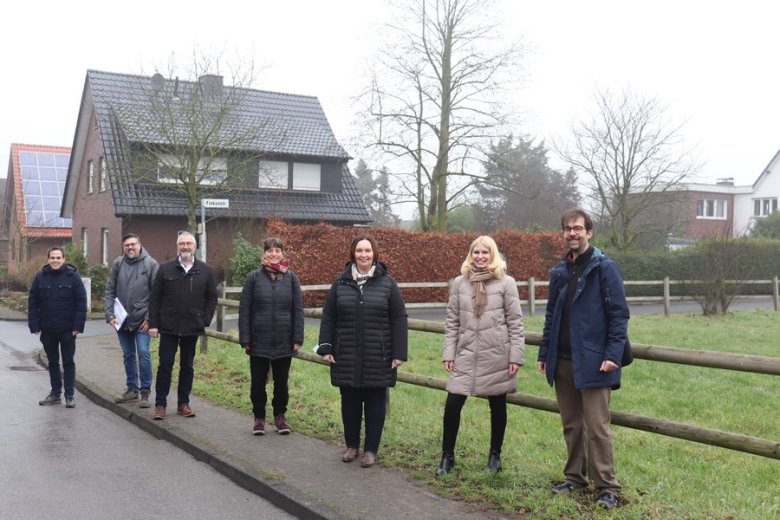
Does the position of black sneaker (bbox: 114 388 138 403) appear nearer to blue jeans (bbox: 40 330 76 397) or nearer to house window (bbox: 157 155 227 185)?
blue jeans (bbox: 40 330 76 397)

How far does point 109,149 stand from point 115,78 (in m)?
4.38

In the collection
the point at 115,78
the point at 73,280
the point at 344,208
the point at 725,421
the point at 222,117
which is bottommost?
the point at 725,421

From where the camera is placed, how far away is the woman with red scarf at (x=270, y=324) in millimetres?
7547

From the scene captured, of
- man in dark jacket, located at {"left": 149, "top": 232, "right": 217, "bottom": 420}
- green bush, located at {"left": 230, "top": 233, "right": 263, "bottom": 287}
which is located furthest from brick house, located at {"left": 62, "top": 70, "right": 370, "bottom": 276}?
man in dark jacket, located at {"left": 149, "top": 232, "right": 217, "bottom": 420}

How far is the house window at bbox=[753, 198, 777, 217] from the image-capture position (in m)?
64.2

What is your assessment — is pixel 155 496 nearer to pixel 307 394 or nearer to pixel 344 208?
pixel 307 394

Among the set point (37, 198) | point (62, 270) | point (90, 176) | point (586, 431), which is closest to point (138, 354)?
point (62, 270)

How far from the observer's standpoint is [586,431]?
5.34m

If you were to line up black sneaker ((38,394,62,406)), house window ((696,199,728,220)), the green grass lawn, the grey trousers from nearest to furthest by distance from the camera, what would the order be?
the grey trousers → the green grass lawn → black sneaker ((38,394,62,406)) → house window ((696,199,728,220))

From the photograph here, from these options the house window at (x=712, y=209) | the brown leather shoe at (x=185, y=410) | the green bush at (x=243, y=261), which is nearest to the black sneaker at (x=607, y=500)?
the brown leather shoe at (x=185, y=410)

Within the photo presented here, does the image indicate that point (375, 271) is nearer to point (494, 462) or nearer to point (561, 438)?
point (494, 462)

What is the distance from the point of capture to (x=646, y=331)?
17891 mm

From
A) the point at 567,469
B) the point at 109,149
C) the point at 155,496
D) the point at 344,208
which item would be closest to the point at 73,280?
the point at 155,496

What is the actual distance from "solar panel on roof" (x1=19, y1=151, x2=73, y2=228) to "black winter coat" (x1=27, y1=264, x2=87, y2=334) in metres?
36.1
